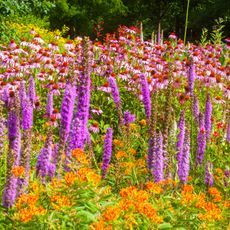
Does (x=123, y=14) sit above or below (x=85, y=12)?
above

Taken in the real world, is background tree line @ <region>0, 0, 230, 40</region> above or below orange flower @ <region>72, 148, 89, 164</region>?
above

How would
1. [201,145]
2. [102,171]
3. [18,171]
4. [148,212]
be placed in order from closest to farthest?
[148,212] < [18,171] < [102,171] < [201,145]

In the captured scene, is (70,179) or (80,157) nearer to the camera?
(70,179)

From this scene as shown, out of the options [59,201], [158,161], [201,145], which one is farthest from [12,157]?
[201,145]

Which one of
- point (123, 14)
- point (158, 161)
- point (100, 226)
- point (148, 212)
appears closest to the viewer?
point (100, 226)

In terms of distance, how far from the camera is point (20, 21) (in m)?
16.8

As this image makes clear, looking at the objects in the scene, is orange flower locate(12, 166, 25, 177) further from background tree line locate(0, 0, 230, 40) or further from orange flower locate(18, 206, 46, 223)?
background tree line locate(0, 0, 230, 40)

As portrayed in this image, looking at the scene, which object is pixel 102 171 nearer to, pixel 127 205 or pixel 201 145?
pixel 201 145

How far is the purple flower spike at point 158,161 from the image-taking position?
3.48 meters

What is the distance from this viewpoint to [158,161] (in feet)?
11.5

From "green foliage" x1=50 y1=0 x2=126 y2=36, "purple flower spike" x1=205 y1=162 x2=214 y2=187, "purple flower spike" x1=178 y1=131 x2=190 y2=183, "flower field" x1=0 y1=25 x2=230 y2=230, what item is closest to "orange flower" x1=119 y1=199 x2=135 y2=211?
"flower field" x1=0 y1=25 x2=230 y2=230

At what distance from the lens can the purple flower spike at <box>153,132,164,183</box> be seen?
348 centimetres

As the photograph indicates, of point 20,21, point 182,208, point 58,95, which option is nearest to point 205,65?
point 58,95

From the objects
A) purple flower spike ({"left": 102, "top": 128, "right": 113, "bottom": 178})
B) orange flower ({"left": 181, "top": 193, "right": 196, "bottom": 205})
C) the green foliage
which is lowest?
orange flower ({"left": 181, "top": 193, "right": 196, "bottom": 205})
